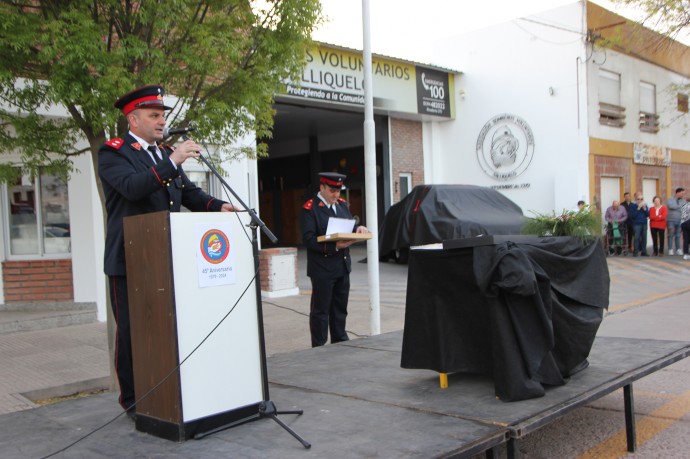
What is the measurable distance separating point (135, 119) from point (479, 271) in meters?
2.23

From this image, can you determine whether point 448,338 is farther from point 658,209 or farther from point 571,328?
point 658,209

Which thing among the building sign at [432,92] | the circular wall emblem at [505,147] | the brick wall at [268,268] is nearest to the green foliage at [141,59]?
the brick wall at [268,268]

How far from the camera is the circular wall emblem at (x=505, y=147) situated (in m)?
20.5

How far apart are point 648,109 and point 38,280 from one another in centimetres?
2146

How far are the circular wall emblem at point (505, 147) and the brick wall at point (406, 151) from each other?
6.45 ft

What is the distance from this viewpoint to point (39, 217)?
1038 cm

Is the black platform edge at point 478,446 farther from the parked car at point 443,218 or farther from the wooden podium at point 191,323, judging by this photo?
the parked car at point 443,218

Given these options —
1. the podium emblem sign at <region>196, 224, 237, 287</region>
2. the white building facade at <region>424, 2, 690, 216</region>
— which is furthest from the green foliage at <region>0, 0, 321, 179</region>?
the white building facade at <region>424, 2, 690, 216</region>

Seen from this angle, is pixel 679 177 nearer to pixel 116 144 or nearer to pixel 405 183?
pixel 405 183

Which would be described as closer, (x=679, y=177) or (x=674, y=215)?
(x=674, y=215)

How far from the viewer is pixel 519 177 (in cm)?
2073

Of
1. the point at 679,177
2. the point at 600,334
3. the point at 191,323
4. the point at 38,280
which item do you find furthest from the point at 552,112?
the point at 191,323

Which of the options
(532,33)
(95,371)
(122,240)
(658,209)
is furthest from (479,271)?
(532,33)

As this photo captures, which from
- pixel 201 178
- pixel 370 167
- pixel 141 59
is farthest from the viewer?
pixel 201 178
